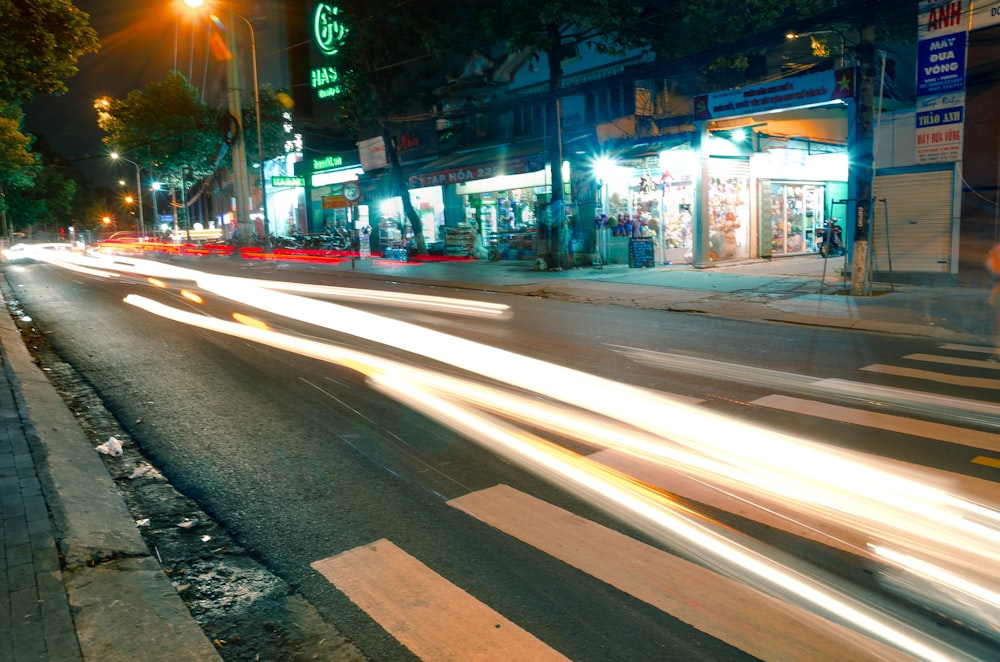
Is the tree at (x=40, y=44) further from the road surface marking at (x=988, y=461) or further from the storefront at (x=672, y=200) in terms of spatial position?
the storefront at (x=672, y=200)

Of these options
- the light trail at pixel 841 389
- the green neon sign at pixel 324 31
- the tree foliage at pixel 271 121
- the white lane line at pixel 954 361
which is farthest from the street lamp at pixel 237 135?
the white lane line at pixel 954 361

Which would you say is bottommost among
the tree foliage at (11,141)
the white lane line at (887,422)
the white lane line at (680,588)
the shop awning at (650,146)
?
the white lane line at (680,588)

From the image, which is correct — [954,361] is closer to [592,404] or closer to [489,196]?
[592,404]

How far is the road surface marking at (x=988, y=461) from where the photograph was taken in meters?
5.38

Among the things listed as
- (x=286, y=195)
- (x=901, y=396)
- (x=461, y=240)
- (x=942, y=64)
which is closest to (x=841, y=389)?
(x=901, y=396)

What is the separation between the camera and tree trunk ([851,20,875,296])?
568 inches

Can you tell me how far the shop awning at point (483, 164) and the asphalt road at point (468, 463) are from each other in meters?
14.8

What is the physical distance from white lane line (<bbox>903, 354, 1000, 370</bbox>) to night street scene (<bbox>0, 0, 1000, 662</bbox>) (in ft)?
0.30

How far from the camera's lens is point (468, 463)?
570cm

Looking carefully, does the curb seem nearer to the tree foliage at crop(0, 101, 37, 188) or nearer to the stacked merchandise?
the tree foliage at crop(0, 101, 37, 188)

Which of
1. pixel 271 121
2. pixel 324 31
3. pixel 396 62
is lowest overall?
pixel 396 62

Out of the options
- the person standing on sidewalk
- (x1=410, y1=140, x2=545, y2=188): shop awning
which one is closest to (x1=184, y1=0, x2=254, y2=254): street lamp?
(x1=410, y1=140, x2=545, y2=188): shop awning

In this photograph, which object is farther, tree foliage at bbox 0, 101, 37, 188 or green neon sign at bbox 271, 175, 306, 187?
green neon sign at bbox 271, 175, 306, 187

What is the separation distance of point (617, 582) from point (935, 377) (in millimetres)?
6447
